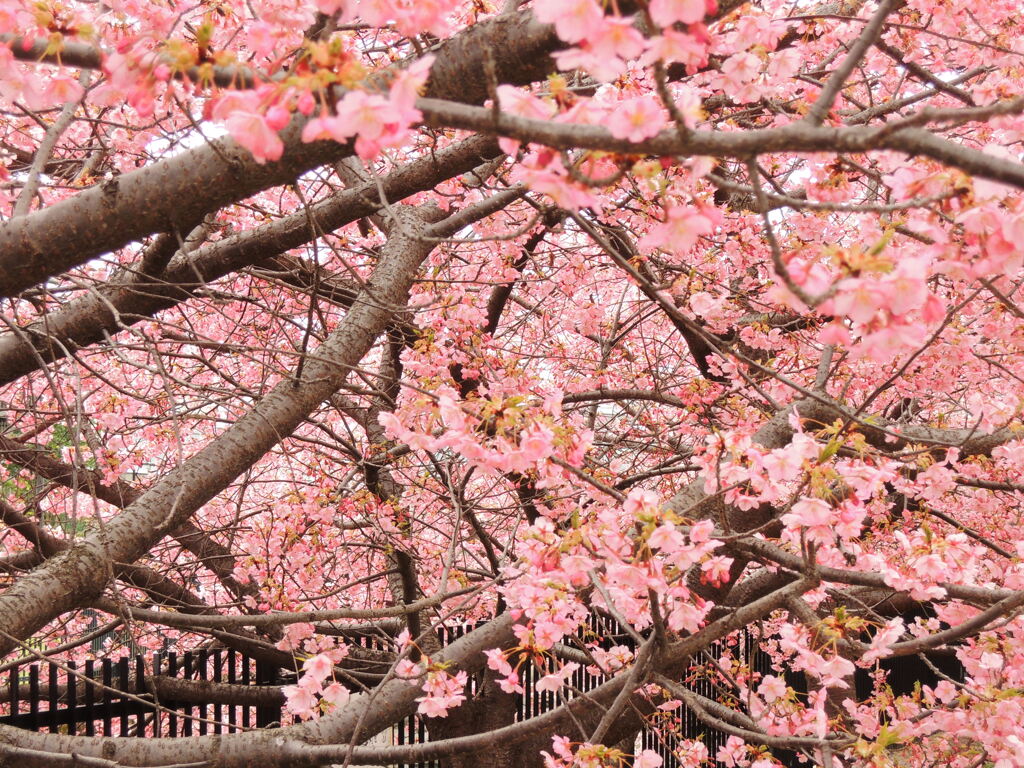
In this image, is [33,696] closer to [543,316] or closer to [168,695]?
[168,695]

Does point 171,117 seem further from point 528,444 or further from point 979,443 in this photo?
point 979,443

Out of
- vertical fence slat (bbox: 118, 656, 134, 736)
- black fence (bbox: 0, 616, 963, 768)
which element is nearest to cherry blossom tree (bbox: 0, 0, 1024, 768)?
black fence (bbox: 0, 616, 963, 768)

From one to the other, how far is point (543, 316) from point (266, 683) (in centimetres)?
321

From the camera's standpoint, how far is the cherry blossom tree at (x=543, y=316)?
124 cm

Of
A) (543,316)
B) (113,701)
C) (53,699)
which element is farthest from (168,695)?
(543,316)

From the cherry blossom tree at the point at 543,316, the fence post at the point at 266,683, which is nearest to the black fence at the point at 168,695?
the fence post at the point at 266,683

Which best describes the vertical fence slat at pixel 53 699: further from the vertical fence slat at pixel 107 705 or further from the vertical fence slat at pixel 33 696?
the vertical fence slat at pixel 107 705

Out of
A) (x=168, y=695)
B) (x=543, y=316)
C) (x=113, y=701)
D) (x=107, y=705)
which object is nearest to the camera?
(x=107, y=705)

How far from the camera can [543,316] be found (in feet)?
20.0

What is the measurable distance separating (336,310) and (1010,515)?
18.5 feet

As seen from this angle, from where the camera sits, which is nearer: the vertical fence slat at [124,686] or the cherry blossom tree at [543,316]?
the cherry blossom tree at [543,316]

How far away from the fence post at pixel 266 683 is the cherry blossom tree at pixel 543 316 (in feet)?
0.38

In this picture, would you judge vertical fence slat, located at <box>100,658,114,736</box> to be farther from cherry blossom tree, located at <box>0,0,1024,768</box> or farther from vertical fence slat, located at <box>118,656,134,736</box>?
cherry blossom tree, located at <box>0,0,1024,768</box>

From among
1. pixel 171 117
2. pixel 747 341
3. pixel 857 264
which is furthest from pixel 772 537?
pixel 171 117
